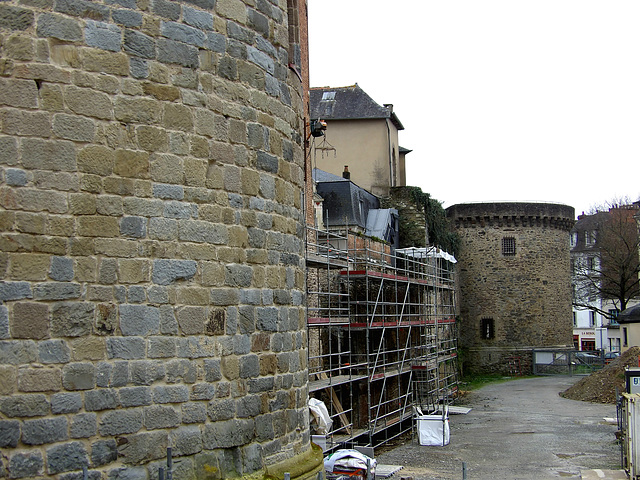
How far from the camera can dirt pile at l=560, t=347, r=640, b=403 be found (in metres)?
29.1

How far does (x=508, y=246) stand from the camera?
4347 cm

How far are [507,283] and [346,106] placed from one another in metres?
17.0

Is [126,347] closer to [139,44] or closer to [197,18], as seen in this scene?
[139,44]

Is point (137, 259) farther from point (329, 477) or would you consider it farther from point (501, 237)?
point (501, 237)

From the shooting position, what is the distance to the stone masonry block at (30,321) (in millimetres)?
4918

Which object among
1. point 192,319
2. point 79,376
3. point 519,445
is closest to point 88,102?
point 192,319

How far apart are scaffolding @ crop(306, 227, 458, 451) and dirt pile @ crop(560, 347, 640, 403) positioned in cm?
614

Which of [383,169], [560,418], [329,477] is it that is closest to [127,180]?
[329,477]

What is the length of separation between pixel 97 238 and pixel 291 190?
2.07m

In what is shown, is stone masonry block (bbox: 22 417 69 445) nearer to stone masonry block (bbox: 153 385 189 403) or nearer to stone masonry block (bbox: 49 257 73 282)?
stone masonry block (bbox: 153 385 189 403)

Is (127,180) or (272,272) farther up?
(127,180)

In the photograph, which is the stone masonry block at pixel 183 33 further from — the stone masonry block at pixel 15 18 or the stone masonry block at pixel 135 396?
the stone masonry block at pixel 135 396

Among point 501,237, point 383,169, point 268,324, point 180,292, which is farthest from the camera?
point 501,237

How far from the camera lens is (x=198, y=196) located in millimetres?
5789
